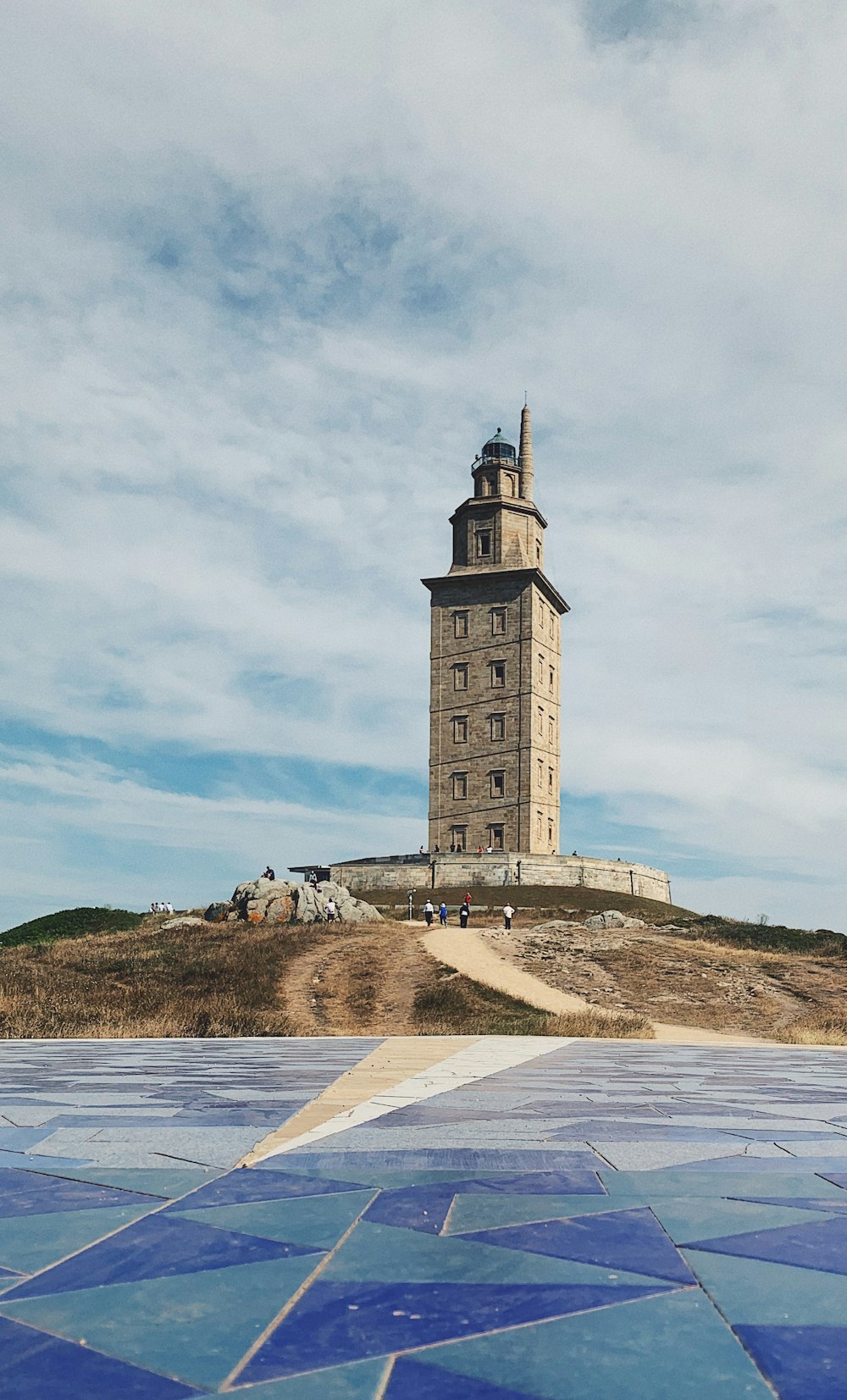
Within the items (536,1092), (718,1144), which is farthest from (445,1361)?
(536,1092)

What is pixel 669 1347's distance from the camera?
7.34 ft

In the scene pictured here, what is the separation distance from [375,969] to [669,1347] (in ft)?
89.4

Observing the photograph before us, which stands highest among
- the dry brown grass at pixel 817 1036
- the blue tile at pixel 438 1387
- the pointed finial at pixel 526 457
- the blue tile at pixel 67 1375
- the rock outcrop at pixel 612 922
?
the pointed finial at pixel 526 457

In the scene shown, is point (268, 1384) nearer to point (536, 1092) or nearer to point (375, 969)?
point (536, 1092)

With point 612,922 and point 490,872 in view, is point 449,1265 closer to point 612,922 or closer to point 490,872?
point 612,922

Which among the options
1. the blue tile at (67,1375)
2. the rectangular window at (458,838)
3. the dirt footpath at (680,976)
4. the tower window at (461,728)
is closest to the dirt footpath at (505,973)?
the dirt footpath at (680,976)

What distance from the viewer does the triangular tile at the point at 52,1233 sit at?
9.38ft

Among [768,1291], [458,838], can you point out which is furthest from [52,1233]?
[458,838]

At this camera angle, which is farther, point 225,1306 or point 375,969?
point 375,969

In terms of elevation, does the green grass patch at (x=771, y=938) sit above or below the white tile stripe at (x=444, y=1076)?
above

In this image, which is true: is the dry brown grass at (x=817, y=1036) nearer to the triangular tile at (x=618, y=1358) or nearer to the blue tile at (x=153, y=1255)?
the blue tile at (x=153, y=1255)

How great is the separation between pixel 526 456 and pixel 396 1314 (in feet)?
219

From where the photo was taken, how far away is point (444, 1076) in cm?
808

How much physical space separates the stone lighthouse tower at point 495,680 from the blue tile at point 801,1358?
55544mm
